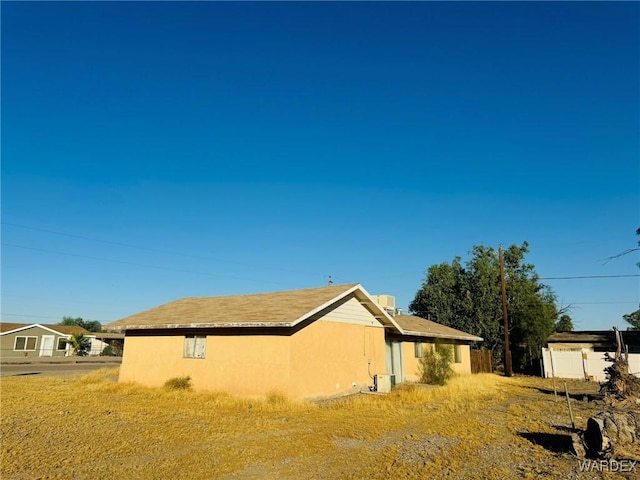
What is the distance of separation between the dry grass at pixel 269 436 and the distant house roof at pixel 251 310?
275 cm

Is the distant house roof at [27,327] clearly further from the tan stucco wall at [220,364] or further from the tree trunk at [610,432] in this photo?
the tree trunk at [610,432]

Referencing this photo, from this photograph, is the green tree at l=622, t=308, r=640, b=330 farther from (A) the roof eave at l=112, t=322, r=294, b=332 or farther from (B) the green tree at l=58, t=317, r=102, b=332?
(B) the green tree at l=58, t=317, r=102, b=332

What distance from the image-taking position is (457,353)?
2730 centimetres

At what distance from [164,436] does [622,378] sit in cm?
1393

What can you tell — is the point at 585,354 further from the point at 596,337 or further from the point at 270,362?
the point at 270,362

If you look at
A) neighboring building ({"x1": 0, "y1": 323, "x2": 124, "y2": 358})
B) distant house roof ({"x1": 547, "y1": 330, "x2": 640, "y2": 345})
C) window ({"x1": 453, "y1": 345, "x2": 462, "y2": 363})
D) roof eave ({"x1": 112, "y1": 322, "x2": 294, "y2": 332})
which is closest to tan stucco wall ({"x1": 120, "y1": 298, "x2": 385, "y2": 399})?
roof eave ({"x1": 112, "y1": 322, "x2": 294, "y2": 332})

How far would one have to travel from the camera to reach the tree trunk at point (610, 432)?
842 cm

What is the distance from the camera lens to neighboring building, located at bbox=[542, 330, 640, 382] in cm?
2656

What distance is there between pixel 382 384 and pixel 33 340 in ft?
163

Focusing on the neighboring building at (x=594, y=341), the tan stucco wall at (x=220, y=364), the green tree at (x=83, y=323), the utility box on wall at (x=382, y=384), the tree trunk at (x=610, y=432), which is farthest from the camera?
the green tree at (x=83, y=323)

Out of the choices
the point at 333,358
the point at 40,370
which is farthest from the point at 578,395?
the point at 40,370

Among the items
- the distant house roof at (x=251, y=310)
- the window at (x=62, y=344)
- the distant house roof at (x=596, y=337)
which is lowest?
the window at (x=62, y=344)

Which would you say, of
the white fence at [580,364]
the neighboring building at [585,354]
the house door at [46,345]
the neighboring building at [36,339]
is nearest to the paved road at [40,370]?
the neighboring building at [36,339]

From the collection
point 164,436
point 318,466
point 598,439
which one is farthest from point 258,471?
point 598,439
